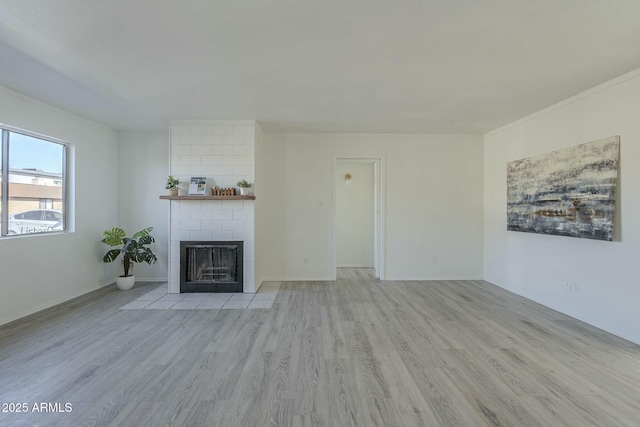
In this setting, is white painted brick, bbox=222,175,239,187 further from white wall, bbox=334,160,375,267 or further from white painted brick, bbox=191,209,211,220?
white wall, bbox=334,160,375,267

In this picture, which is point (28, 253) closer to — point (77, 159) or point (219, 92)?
point (77, 159)

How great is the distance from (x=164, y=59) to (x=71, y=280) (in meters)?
3.44

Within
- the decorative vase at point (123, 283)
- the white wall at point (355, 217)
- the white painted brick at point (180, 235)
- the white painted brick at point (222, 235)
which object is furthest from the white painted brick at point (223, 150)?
the white wall at point (355, 217)

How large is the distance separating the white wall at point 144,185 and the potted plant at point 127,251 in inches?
16.0

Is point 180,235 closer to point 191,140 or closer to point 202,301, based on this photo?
point 202,301

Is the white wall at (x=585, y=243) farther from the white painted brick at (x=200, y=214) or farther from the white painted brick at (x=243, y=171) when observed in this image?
the white painted brick at (x=200, y=214)

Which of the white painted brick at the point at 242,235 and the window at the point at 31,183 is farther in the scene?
the white painted brick at the point at 242,235

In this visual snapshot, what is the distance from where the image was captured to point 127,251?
14.9ft

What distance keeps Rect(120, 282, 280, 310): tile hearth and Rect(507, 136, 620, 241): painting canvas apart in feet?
12.0

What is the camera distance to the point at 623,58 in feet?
8.40

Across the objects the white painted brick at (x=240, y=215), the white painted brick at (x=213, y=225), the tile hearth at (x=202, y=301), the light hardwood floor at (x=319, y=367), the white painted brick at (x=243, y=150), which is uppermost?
the white painted brick at (x=243, y=150)

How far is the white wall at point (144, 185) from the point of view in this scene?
5117 millimetres

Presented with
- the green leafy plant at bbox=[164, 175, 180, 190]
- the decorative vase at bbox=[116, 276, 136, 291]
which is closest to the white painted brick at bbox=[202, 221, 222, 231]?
the green leafy plant at bbox=[164, 175, 180, 190]

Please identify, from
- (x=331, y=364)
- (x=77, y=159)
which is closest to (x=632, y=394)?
(x=331, y=364)
